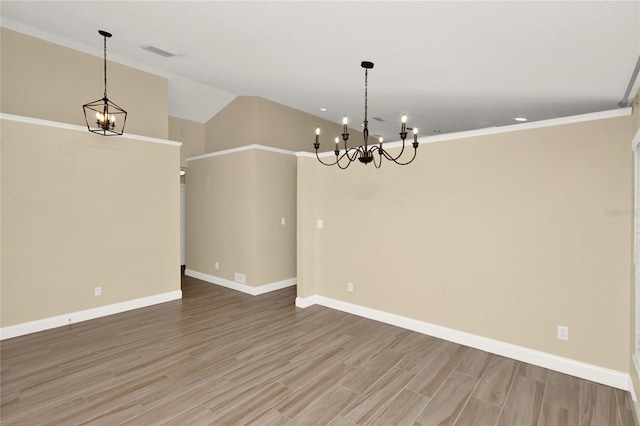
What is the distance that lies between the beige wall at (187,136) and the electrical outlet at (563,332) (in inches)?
268

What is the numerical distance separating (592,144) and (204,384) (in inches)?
158

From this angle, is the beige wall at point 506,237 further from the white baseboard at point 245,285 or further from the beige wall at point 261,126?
the beige wall at point 261,126

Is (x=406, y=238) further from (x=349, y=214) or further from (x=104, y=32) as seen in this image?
(x=104, y=32)

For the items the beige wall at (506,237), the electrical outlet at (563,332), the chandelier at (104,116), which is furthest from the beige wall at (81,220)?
the electrical outlet at (563,332)

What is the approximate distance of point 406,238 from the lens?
4332 millimetres

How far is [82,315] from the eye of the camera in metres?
4.58

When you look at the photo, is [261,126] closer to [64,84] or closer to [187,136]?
[187,136]

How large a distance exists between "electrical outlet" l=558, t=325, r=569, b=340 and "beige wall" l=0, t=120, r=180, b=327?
5.13m

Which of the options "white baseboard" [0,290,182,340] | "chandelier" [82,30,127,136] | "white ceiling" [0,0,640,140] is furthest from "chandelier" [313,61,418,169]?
"white baseboard" [0,290,182,340]

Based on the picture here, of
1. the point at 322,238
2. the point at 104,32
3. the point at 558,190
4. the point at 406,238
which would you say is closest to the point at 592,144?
the point at 558,190

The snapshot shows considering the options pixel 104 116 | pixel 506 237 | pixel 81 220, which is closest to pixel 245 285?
pixel 81 220

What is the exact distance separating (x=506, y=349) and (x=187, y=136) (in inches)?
270

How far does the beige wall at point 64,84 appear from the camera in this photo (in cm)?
430

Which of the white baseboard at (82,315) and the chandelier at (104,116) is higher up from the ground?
the chandelier at (104,116)
